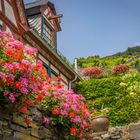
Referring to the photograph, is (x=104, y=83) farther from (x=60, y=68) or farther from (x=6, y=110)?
(x=6, y=110)

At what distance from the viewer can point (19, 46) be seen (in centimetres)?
706

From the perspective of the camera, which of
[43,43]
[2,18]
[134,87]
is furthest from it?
[134,87]

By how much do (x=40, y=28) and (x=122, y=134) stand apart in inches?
270

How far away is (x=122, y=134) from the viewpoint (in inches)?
454

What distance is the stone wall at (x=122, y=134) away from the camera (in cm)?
1119

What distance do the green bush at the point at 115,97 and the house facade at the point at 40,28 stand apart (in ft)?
A: 3.34

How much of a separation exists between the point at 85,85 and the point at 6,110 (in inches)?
527

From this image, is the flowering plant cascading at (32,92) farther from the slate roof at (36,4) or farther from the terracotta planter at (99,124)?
the slate roof at (36,4)

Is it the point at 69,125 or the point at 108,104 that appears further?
the point at 108,104

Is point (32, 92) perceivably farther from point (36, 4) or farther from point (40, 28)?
point (36, 4)

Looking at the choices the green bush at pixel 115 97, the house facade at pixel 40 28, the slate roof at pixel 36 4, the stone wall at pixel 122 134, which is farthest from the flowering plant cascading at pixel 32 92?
the slate roof at pixel 36 4

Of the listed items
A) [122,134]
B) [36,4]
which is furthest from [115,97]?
[122,134]

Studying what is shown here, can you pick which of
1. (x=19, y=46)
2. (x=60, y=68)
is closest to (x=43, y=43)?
(x=60, y=68)

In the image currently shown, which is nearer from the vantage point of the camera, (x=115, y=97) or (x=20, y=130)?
(x=20, y=130)
